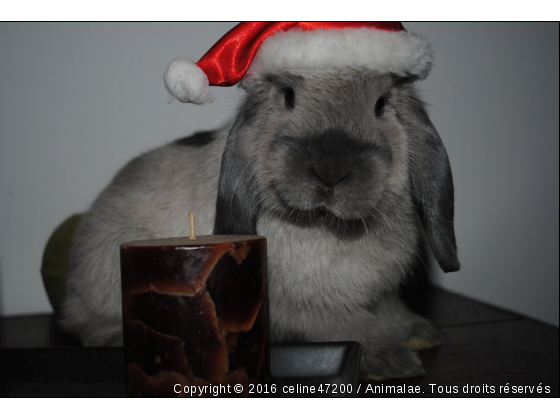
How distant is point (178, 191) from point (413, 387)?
2.42ft

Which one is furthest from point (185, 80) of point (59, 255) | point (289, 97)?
point (59, 255)

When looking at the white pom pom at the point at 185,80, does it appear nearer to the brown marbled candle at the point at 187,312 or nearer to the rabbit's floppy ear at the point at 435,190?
the brown marbled candle at the point at 187,312

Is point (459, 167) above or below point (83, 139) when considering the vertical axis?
below

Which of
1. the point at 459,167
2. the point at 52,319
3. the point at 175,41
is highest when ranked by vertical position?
the point at 175,41

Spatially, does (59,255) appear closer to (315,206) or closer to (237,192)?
(237,192)

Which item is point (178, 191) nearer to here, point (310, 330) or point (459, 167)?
point (310, 330)

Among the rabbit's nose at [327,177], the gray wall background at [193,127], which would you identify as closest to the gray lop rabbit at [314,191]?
the rabbit's nose at [327,177]

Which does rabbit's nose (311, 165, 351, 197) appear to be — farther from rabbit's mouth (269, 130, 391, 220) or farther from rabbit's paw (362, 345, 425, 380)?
rabbit's paw (362, 345, 425, 380)

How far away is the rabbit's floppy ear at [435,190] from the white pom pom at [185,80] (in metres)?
0.45

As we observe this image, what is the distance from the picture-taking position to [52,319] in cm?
171

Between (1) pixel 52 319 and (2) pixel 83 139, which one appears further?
(1) pixel 52 319

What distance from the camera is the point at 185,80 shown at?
101 centimetres

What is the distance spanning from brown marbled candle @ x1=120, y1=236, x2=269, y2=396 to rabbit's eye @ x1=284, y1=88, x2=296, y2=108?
0.36 meters
